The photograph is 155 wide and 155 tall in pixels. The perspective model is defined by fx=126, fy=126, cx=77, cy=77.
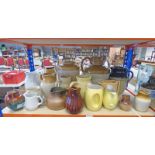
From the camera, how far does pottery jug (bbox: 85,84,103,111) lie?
2.32ft

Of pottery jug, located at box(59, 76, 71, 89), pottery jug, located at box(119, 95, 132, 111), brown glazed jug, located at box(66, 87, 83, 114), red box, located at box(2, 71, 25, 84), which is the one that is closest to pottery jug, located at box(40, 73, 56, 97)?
pottery jug, located at box(59, 76, 71, 89)

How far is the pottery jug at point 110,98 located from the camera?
0.73 m

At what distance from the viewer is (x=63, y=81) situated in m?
0.86

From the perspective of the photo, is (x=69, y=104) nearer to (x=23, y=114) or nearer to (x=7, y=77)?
(x=23, y=114)

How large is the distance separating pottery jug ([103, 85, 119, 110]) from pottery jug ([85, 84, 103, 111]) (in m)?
0.03

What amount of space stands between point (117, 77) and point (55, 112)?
0.48m

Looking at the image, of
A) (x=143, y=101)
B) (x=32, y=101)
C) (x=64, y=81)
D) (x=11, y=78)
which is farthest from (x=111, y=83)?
(x=11, y=78)

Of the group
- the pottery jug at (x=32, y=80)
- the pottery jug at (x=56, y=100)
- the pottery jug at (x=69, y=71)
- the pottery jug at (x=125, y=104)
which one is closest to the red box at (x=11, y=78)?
the pottery jug at (x=32, y=80)

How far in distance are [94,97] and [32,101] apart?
36 centimetres

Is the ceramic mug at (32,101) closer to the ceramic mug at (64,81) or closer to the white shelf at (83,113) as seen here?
the white shelf at (83,113)

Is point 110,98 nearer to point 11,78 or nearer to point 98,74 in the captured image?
point 98,74

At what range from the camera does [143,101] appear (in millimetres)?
729

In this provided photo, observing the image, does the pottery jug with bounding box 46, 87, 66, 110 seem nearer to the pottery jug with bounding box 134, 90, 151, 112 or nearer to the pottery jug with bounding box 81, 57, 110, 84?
the pottery jug with bounding box 81, 57, 110, 84

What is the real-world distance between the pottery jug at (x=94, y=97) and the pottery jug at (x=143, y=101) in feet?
0.73
